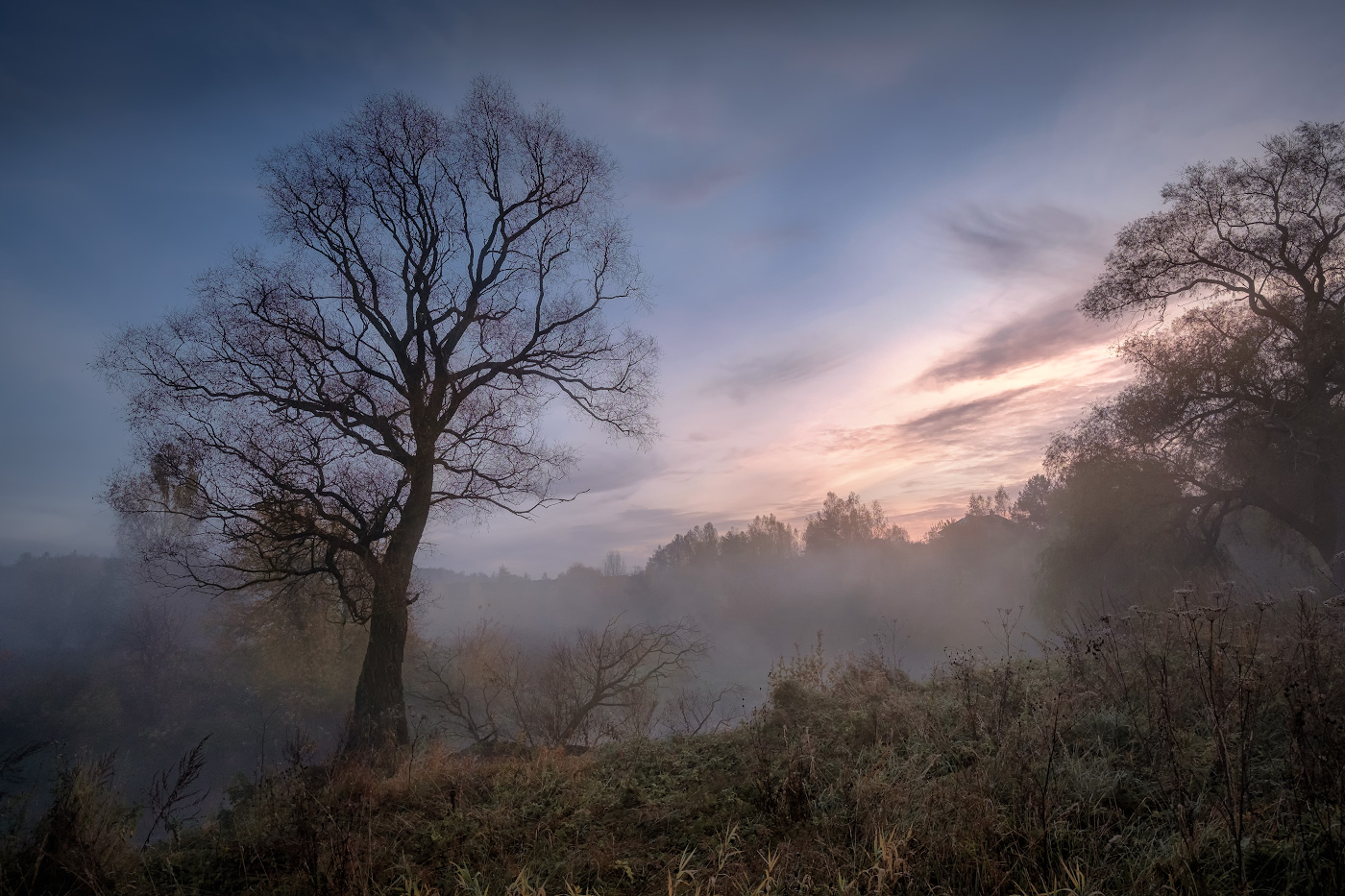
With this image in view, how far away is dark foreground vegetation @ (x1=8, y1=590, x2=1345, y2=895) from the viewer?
2.81 metres

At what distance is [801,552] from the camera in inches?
3642

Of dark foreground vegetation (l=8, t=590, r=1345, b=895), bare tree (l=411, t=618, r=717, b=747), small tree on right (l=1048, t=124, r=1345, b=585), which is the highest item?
small tree on right (l=1048, t=124, r=1345, b=585)

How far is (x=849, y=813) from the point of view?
3.58 meters

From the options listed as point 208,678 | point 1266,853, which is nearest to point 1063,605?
point 1266,853

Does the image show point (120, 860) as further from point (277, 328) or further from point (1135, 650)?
point (1135, 650)

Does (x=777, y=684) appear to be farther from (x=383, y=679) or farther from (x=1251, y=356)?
(x=1251, y=356)

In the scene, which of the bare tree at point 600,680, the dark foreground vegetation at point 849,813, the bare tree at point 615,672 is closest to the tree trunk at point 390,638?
the dark foreground vegetation at point 849,813

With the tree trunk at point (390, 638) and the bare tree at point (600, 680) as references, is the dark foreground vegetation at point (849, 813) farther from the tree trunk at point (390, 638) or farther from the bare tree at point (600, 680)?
the bare tree at point (600, 680)

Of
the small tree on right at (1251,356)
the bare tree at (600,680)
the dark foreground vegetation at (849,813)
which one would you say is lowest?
the bare tree at (600,680)

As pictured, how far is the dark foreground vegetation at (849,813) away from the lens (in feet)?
9.22

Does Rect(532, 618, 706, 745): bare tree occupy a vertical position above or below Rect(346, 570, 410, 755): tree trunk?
below

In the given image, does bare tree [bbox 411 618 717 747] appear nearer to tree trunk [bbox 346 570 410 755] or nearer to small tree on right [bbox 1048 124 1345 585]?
tree trunk [bbox 346 570 410 755]

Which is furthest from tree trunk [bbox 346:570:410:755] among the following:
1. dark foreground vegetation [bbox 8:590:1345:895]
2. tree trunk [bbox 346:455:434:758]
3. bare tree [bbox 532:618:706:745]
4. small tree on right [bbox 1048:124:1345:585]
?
small tree on right [bbox 1048:124:1345:585]

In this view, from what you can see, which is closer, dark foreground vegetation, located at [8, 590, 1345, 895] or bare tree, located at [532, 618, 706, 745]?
dark foreground vegetation, located at [8, 590, 1345, 895]
